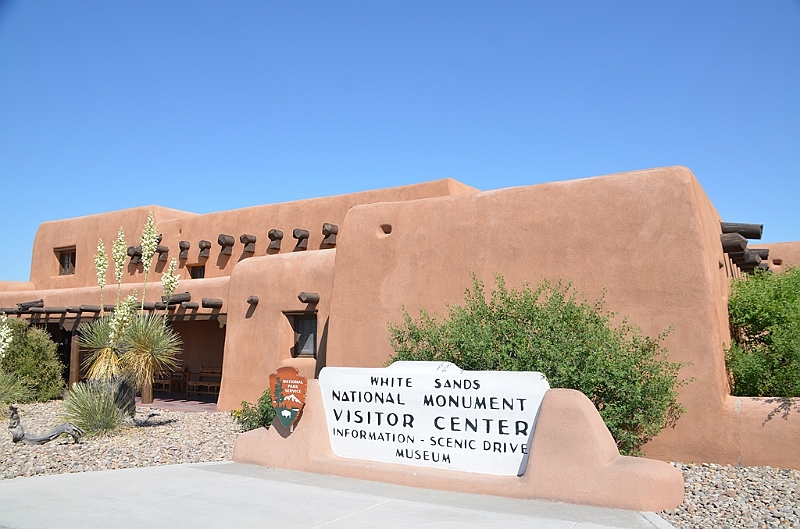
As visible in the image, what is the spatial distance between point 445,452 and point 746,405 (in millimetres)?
4025

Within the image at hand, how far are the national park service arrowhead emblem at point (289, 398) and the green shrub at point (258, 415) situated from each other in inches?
107

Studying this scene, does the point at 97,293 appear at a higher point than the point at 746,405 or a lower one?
higher

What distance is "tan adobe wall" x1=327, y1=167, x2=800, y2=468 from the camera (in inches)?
353

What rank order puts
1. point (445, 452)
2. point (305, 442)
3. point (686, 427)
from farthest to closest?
point (686, 427) → point (305, 442) → point (445, 452)

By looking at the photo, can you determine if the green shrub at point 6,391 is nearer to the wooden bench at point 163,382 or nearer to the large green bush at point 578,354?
the wooden bench at point 163,382

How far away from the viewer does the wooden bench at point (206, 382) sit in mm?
19766

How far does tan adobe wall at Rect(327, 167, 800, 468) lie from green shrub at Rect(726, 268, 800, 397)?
1.23ft

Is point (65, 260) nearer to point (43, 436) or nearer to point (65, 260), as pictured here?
point (65, 260)

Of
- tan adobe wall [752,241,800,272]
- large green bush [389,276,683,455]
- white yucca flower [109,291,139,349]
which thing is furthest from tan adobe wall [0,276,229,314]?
tan adobe wall [752,241,800,272]

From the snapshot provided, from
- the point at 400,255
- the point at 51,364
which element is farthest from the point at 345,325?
the point at 51,364

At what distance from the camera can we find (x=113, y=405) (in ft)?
38.3

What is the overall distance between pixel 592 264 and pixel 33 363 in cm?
1460

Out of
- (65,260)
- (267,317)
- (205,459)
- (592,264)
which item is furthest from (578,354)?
(65,260)

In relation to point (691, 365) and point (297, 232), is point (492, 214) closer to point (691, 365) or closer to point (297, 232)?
point (691, 365)
